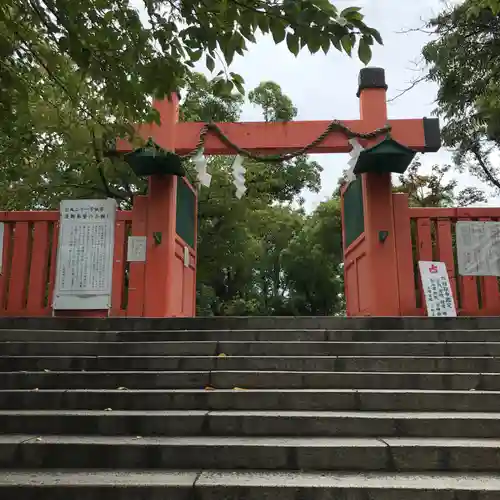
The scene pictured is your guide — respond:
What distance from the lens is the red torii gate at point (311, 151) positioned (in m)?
7.29

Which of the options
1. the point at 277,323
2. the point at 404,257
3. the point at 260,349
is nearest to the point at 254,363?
the point at 260,349

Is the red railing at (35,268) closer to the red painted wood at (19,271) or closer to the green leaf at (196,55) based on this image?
the red painted wood at (19,271)

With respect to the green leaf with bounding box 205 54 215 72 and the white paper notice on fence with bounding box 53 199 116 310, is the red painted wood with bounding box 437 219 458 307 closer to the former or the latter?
the white paper notice on fence with bounding box 53 199 116 310

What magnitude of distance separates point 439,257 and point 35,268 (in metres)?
5.75

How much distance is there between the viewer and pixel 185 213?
Answer: 8.23 metres

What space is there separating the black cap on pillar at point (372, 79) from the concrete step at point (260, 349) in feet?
15.0

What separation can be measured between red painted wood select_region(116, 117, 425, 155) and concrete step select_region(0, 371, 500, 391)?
4284 mm

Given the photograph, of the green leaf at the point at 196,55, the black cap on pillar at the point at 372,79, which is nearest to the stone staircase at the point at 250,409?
the green leaf at the point at 196,55

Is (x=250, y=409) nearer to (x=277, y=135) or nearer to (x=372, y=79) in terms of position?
(x=277, y=135)

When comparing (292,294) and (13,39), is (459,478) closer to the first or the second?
(13,39)

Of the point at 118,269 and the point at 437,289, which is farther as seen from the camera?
the point at 118,269

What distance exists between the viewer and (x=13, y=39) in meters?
4.01

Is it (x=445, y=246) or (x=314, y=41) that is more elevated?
(x=314, y=41)

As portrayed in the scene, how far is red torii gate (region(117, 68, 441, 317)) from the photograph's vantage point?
23.9ft
